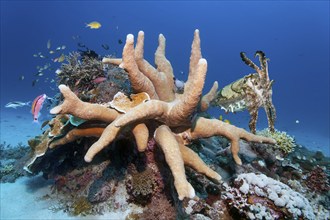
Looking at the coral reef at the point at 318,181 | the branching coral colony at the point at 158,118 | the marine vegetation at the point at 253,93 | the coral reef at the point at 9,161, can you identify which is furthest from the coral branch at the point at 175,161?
the coral reef at the point at 9,161

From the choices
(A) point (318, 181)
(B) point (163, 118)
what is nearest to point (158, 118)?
(B) point (163, 118)

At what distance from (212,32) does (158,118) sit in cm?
15796

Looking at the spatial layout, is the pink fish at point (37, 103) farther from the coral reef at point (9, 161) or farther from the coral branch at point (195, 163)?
Answer: the coral branch at point (195, 163)

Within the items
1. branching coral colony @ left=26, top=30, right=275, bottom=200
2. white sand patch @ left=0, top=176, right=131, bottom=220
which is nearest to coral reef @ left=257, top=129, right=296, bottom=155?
branching coral colony @ left=26, top=30, right=275, bottom=200

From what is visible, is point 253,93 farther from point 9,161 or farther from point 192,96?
point 9,161

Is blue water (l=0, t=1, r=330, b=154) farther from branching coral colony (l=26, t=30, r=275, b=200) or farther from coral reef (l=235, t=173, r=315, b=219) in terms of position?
branching coral colony (l=26, t=30, r=275, b=200)

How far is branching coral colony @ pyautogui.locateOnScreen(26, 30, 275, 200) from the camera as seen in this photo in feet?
8.84

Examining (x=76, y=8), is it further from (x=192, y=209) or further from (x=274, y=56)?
(x=192, y=209)

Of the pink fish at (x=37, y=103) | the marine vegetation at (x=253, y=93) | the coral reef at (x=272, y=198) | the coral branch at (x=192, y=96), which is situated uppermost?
the marine vegetation at (x=253, y=93)

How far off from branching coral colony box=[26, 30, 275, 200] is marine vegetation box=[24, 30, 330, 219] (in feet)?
0.04

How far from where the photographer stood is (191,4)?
466 ft

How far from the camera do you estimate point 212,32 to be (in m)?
150

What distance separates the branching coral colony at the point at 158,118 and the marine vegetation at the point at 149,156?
0.01 meters

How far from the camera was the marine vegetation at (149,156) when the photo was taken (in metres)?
2.95
